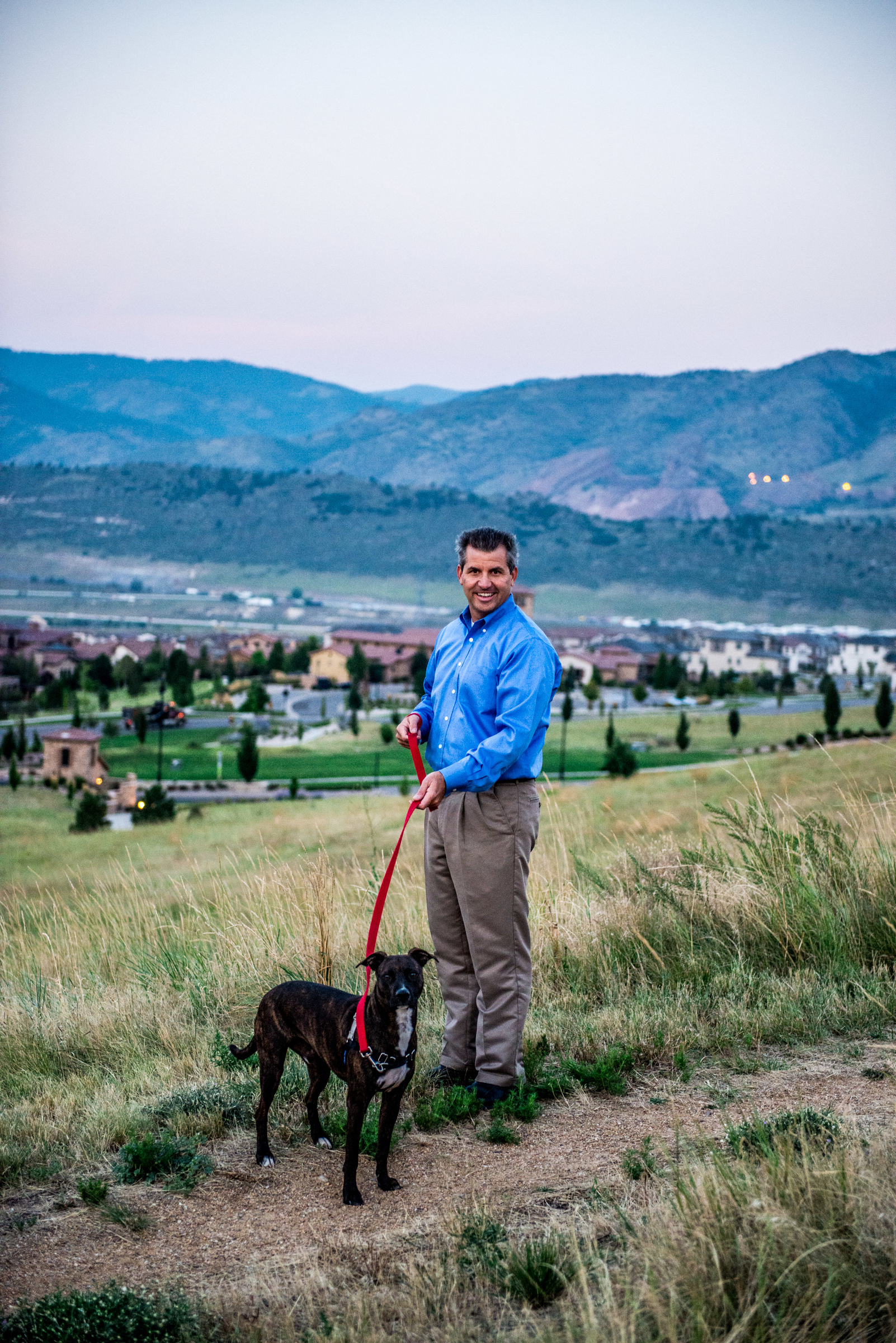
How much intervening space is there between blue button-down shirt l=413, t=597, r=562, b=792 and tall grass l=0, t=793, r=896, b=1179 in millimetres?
1195

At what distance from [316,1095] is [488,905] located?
0.79 m

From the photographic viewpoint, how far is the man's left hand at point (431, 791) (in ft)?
11.3

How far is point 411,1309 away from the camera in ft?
7.95

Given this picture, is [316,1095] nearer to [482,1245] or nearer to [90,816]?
[482,1245]

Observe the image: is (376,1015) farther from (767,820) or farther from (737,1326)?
(767,820)

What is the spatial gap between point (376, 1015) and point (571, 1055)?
1354 mm

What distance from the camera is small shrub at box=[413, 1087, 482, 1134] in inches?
143

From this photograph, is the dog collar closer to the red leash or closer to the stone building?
the red leash

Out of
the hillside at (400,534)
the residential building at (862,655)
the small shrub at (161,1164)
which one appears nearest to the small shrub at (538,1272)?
the small shrub at (161,1164)

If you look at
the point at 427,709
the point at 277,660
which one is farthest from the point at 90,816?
the point at 277,660

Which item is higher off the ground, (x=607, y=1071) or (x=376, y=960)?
(x=376, y=960)

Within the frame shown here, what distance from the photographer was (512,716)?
3.58 metres

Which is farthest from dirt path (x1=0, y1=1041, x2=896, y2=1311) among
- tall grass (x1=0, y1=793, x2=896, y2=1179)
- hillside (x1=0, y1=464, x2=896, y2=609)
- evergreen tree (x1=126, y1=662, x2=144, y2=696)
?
hillside (x1=0, y1=464, x2=896, y2=609)

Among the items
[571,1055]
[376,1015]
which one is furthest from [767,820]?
[376,1015]
